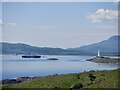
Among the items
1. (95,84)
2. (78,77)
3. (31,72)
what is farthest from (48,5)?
(95,84)

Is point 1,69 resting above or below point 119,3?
below

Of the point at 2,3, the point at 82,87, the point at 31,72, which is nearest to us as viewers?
the point at 82,87

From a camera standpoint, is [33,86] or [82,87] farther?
[33,86]

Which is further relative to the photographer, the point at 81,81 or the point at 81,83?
the point at 81,81

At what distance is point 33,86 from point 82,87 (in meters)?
5.03

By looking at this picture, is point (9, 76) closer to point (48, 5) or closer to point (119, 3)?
point (48, 5)

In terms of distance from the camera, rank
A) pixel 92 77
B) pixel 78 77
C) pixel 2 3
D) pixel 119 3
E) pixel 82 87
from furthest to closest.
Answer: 1. pixel 119 3
2. pixel 2 3
3. pixel 78 77
4. pixel 92 77
5. pixel 82 87

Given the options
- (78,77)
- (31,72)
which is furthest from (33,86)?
(31,72)

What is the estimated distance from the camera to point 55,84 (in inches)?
869

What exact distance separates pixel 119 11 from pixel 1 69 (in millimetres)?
15090

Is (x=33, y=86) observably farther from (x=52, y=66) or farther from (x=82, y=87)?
(x=52, y=66)

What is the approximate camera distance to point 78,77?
2359 centimetres

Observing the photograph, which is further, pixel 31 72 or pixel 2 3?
pixel 31 72

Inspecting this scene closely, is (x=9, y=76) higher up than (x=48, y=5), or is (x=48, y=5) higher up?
(x=48, y=5)
